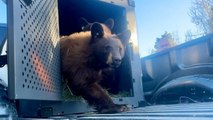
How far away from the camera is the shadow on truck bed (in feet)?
9.00

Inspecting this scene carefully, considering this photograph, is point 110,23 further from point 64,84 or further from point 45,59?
point 45,59

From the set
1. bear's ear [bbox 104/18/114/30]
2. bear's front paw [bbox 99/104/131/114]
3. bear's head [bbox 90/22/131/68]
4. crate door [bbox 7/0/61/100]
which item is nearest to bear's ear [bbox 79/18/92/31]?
bear's ear [bbox 104/18/114/30]

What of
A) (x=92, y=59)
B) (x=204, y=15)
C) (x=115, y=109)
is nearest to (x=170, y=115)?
(x=115, y=109)

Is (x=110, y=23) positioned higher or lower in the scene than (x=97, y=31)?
higher

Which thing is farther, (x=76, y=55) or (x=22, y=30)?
(x=76, y=55)

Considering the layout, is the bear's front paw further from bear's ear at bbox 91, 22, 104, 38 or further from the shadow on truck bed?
bear's ear at bbox 91, 22, 104, 38

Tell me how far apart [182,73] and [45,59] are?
1.69 m

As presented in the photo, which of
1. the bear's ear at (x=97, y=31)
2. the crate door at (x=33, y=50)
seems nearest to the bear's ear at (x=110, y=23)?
the bear's ear at (x=97, y=31)

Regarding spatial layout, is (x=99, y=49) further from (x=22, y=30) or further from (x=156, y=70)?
(x=22, y=30)

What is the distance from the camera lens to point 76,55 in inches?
114

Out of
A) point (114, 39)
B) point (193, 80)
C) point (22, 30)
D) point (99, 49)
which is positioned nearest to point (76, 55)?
point (99, 49)

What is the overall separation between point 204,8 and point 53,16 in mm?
13767

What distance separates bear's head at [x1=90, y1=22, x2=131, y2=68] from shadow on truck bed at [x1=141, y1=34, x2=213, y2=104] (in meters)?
0.58

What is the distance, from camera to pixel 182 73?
10.3ft
